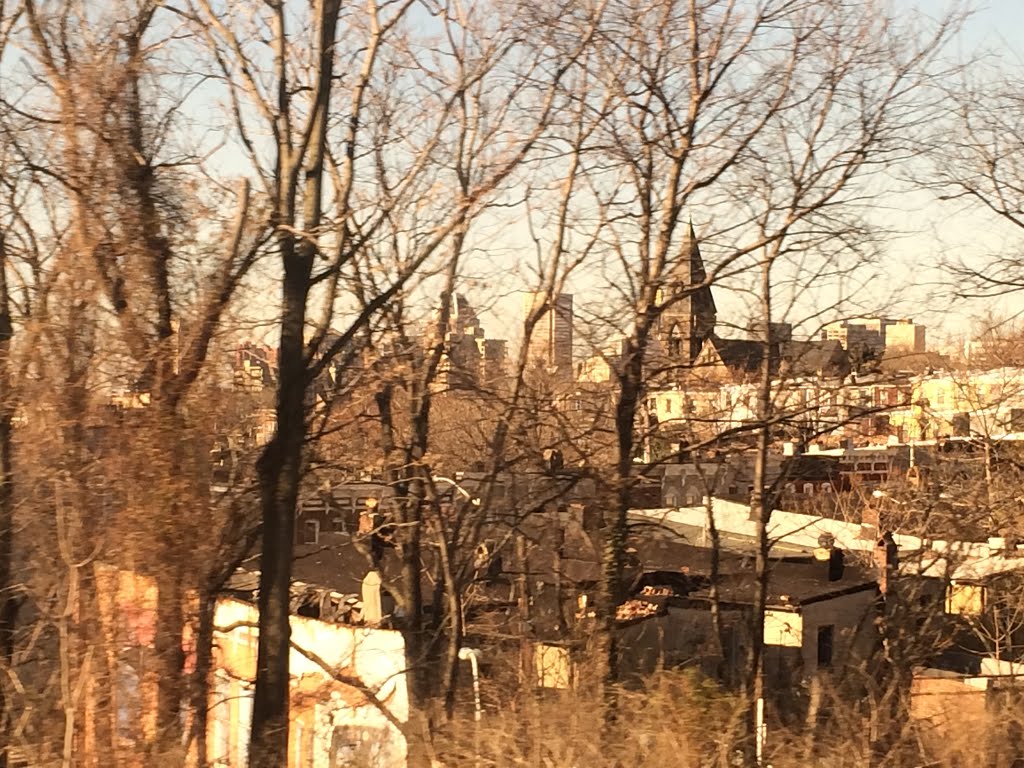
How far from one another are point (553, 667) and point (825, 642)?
30.3 ft

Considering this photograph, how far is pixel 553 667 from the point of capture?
11.6m

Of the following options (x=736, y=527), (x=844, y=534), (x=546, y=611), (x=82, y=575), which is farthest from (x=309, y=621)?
(x=844, y=534)

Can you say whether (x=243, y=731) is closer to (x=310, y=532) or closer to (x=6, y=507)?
(x=6, y=507)

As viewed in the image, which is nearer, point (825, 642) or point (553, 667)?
point (553, 667)

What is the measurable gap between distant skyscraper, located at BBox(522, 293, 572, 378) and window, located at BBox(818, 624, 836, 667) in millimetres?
10018

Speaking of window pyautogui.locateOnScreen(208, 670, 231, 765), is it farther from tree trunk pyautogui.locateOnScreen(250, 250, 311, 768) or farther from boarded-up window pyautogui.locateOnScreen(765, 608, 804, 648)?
boarded-up window pyautogui.locateOnScreen(765, 608, 804, 648)

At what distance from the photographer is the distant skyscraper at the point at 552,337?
36.8 feet

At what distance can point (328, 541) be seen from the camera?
63.6 feet

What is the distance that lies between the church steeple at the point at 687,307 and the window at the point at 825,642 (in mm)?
9716

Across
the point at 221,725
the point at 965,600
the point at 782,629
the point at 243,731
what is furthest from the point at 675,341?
the point at 965,600

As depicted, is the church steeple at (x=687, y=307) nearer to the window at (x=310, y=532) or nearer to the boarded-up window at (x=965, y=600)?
the window at (x=310, y=532)

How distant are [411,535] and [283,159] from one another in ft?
14.9

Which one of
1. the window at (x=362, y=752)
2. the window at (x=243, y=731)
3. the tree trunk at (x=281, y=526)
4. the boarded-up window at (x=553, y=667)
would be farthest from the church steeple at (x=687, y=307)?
the window at (x=243, y=731)

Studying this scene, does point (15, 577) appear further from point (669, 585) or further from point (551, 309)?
point (669, 585)
